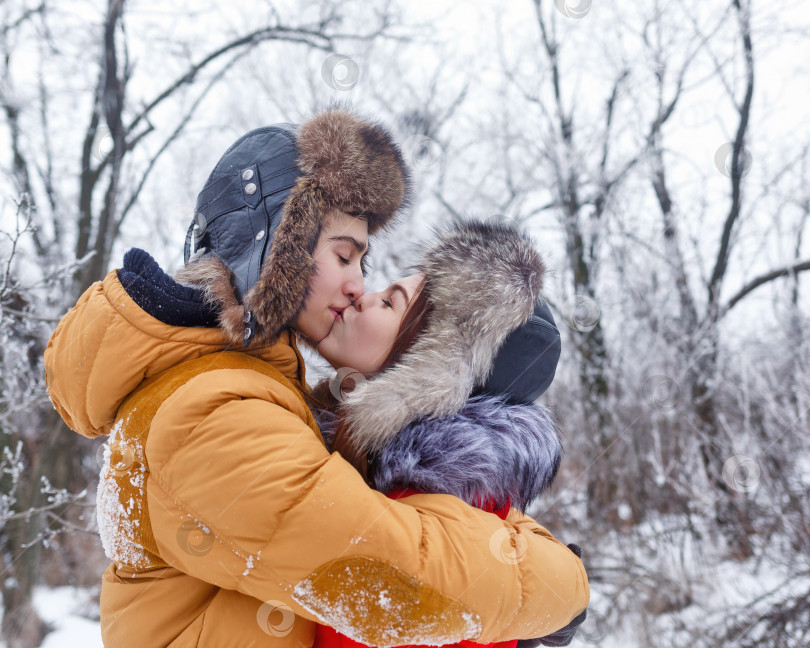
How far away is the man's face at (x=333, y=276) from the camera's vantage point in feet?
6.10

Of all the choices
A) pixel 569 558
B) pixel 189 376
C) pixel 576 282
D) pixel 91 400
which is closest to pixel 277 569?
pixel 189 376

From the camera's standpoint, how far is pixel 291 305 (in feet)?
5.61

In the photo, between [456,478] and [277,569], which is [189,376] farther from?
[456,478]

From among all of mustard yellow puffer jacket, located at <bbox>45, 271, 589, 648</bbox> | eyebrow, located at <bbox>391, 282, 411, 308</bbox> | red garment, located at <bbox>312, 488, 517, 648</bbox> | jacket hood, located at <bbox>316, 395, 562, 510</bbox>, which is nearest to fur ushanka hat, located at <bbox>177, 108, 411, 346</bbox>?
mustard yellow puffer jacket, located at <bbox>45, 271, 589, 648</bbox>

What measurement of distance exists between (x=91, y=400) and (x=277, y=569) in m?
0.68

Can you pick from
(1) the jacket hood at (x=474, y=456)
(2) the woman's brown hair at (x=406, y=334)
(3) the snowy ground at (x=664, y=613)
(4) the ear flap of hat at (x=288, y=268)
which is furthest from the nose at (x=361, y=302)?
(3) the snowy ground at (x=664, y=613)

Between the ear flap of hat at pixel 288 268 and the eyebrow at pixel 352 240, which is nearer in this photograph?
the ear flap of hat at pixel 288 268

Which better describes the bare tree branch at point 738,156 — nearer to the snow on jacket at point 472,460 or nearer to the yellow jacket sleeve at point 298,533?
the snow on jacket at point 472,460

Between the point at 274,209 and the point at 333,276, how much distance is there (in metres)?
0.28

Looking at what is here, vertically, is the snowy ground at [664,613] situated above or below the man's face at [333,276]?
below

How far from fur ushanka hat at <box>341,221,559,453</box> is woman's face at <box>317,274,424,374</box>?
0.38 feet

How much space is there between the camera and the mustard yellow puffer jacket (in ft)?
4.16

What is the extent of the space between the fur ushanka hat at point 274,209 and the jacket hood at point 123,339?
0.28 ft

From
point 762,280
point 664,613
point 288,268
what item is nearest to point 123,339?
point 288,268
